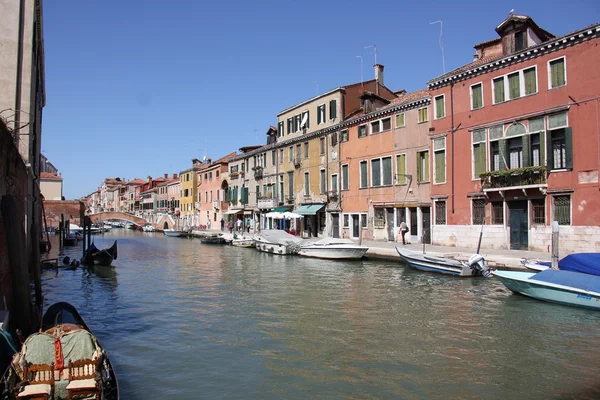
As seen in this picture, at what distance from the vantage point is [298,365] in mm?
7000

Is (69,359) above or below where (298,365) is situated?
above

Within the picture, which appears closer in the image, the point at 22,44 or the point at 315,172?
Answer: the point at 22,44

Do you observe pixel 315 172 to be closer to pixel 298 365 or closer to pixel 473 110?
pixel 473 110

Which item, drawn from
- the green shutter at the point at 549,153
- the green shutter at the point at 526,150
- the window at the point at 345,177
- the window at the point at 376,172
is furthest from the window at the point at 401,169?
the green shutter at the point at 549,153

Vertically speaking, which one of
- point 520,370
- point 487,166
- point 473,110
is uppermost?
point 473,110

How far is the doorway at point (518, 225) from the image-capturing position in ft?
58.1

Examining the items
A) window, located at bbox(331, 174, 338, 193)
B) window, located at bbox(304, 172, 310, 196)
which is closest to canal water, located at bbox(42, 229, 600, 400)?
window, located at bbox(331, 174, 338, 193)

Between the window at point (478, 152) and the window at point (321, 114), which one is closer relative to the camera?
the window at point (478, 152)

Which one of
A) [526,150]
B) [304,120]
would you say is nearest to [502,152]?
[526,150]

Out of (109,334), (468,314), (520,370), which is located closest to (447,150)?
(468,314)

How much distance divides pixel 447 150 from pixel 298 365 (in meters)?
16.1

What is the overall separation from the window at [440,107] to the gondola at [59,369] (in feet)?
63.0

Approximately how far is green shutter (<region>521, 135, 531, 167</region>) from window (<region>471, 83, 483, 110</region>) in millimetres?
2638

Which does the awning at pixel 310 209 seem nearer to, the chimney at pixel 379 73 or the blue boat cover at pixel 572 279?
the chimney at pixel 379 73
